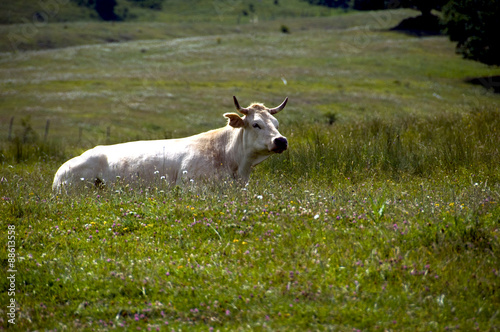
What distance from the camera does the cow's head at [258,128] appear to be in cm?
1047

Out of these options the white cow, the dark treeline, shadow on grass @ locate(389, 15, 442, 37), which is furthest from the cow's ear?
shadow on grass @ locate(389, 15, 442, 37)

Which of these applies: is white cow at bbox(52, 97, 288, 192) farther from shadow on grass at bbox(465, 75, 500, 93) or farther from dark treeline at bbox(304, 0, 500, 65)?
shadow on grass at bbox(465, 75, 500, 93)

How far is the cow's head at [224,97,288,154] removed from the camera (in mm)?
10469

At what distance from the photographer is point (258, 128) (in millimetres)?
10828

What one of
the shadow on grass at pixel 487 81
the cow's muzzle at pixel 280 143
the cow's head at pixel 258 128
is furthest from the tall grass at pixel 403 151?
the shadow on grass at pixel 487 81

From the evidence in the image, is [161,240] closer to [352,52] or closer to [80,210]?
[80,210]

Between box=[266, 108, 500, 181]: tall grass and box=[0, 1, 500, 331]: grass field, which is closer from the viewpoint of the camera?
box=[0, 1, 500, 331]: grass field

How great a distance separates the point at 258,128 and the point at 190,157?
160cm

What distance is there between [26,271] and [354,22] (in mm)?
133743

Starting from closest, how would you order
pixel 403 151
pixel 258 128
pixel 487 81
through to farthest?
pixel 258 128 → pixel 403 151 → pixel 487 81

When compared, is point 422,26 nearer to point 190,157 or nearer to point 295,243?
point 190,157

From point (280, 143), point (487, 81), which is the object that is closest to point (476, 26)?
point (487, 81)

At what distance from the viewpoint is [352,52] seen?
81.7 m

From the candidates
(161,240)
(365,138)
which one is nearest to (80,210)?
(161,240)
